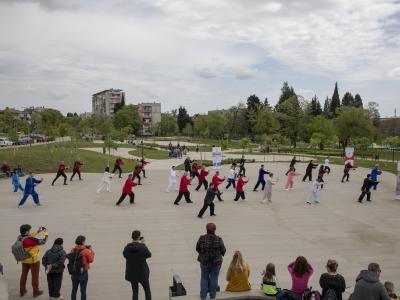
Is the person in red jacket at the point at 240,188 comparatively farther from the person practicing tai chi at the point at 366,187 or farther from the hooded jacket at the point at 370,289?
the hooded jacket at the point at 370,289

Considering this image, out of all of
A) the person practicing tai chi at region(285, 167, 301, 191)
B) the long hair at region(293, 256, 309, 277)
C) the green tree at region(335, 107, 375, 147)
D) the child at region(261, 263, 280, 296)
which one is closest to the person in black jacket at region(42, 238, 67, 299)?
the child at region(261, 263, 280, 296)

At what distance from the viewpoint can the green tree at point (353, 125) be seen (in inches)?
2309

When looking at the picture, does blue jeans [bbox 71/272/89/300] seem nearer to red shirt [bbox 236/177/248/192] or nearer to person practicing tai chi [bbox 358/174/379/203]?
red shirt [bbox 236/177/248/192]

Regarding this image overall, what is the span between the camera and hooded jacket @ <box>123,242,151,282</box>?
6961 millimetres

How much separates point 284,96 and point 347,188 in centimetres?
8175

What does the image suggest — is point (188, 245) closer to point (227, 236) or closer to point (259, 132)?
point (227, 236)

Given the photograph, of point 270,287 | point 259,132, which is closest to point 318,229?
point 270,287

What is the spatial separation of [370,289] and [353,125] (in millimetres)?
57955

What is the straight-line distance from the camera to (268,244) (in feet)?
38.9

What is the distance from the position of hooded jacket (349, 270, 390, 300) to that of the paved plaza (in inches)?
136

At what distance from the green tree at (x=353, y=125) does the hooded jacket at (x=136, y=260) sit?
2243 inches

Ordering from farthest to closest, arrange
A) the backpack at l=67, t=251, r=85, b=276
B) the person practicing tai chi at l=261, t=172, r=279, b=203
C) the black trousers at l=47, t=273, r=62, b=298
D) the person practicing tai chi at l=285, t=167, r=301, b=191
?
the person practicing tai chi at l=285, t=167, r=301, b=191
the person practicing tai chi at l=261, t=172, r=279, b=203
the black trousers at l=47, t=273, r=62, b=298
the backpack at l=67, t=251, r=85, b=276

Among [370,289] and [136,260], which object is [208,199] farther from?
[370,289]

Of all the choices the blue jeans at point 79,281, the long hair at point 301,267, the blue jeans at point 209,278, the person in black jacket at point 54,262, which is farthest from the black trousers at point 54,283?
the long hair at point 301,267
